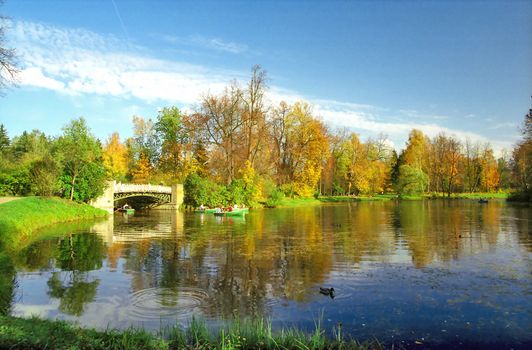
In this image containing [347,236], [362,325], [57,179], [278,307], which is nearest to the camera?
[362,325]

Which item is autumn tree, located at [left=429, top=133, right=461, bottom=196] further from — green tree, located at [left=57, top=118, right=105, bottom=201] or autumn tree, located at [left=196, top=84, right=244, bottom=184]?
green tree, located at [left=57, top=118, right=105, bottom=201]

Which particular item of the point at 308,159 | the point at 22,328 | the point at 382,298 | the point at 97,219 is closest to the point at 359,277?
the point at 382,298

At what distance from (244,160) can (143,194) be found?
62.0 feet

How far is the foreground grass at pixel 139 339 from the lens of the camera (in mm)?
7285

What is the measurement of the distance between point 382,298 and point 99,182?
3637 centimetres

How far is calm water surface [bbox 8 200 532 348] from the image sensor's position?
1101 centimetres

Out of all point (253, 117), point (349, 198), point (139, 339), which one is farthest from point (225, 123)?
point (139, 339)

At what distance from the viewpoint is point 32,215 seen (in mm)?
29781

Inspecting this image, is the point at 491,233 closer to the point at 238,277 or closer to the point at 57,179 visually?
the point at 238,277

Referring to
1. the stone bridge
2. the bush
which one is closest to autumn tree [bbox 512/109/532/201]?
the bush

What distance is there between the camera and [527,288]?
559 inches

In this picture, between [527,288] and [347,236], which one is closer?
[527,288]

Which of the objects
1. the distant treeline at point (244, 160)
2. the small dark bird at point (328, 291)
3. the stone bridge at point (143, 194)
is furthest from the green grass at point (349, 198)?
the small dark bird at point (328, 291)

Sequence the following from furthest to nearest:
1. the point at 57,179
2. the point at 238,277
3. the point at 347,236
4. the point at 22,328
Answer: the point at 57,179 → the point at 347,236 → the point at 238,277 → the point at 22,328
